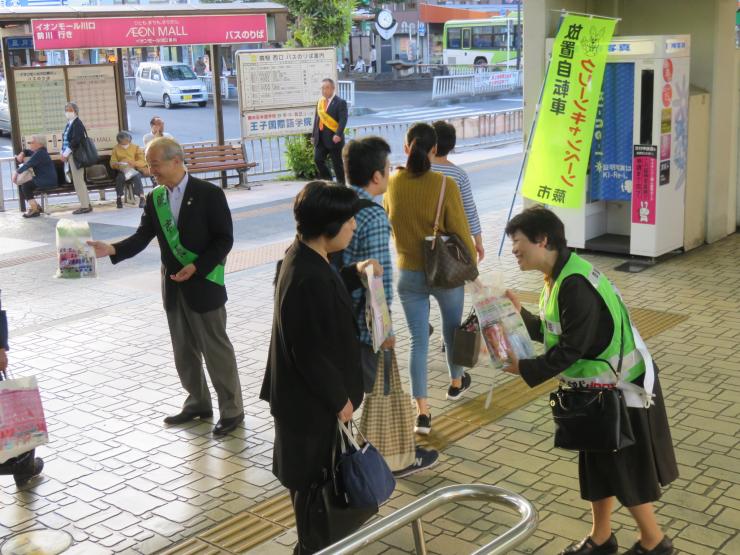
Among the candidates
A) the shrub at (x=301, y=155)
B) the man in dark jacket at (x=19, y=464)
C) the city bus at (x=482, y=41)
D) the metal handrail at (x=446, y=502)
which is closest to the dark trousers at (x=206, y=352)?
the man in dark jacket at (x=19, y=464)

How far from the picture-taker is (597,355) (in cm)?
380

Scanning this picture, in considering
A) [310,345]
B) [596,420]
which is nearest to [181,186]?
[310,345]

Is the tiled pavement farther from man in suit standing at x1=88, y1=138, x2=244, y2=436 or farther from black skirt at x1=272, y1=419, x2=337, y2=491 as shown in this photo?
black skirt at x1=272, y1=419, x2=337, y2=491

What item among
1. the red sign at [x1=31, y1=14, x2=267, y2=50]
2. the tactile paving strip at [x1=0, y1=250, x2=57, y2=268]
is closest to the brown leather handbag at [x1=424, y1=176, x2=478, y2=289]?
the tactile paving strip at [x1=0, y1=250, x2=57, y2=268]

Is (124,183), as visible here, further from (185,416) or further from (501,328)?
(501,328)

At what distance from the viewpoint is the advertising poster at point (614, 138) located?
31.3 feet

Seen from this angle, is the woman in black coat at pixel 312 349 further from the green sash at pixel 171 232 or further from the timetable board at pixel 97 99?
the timetable board at pixel 97 99

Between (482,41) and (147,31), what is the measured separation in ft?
99.8

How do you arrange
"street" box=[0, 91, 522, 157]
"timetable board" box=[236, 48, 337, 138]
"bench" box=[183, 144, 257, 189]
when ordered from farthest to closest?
"street" box=[0, 91, 522, 157] < "timetable board" box=[236, 48, 337, 138] < "bench" box=[183, 144, 257, 189]

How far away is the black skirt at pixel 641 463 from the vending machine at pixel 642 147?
581 centimetres

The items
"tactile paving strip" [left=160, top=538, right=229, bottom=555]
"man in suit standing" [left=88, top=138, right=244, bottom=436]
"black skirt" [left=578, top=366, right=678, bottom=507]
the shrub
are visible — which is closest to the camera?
"black skirt" [left=578, top=366, right=678, bottom=507]

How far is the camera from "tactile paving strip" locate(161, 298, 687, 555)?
4.52m

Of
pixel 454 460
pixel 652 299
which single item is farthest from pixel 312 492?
pixel 652 299

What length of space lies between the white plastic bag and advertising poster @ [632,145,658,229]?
5902 mm
